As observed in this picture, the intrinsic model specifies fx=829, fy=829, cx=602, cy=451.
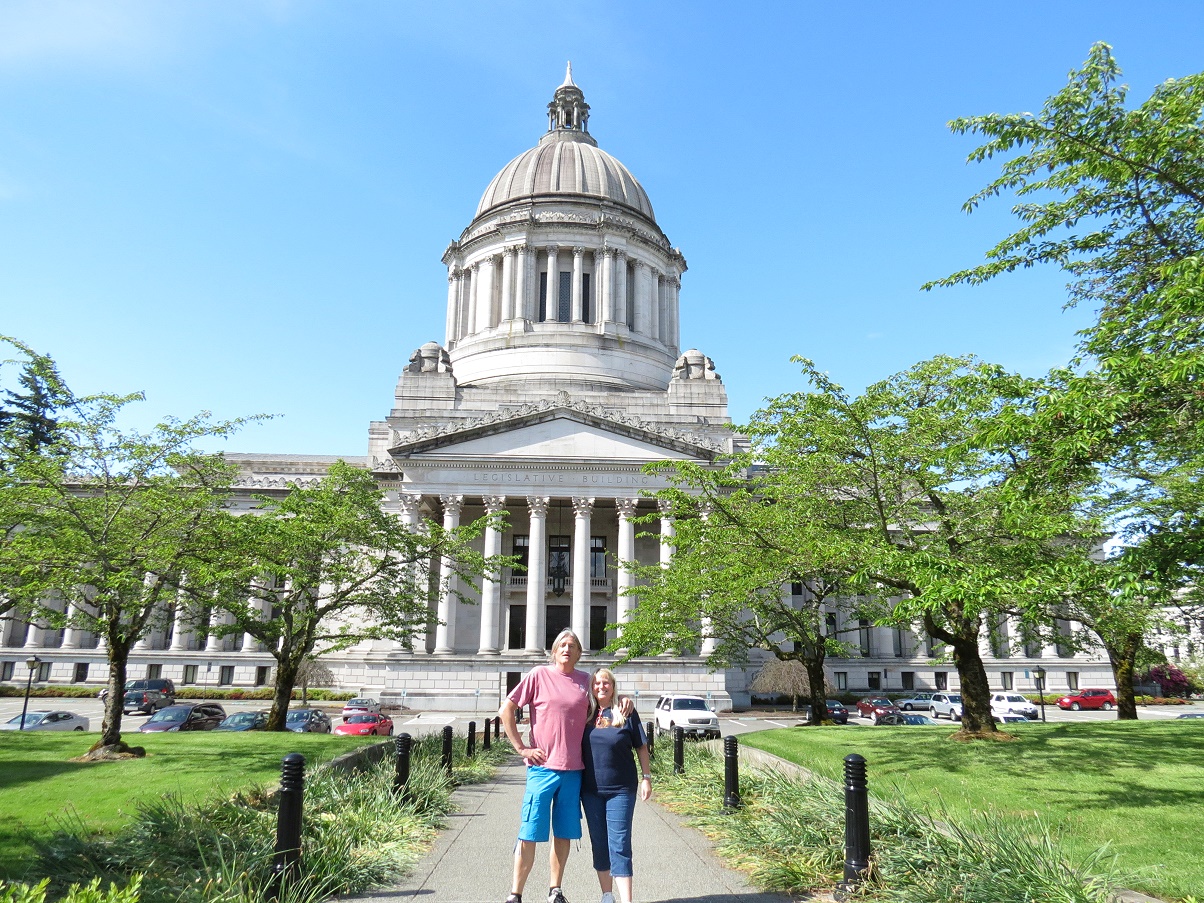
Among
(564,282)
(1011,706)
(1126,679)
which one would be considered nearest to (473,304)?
(564,282)

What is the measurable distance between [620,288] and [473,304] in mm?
12277

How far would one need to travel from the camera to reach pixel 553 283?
212 ft

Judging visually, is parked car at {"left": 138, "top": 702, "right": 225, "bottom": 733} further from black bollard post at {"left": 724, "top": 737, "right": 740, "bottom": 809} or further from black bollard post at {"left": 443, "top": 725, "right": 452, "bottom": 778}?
black bollard post at {"left": 724, "top": 737, "right": 740, "bottom": 809}

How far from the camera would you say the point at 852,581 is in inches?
547

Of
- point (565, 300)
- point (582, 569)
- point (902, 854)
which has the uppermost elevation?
point (565, 300)

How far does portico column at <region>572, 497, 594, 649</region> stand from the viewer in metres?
45.2

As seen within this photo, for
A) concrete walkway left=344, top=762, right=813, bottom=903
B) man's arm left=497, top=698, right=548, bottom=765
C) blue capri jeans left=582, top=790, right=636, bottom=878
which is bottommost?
concrete walkway left=344, top=762, right=813, bottom=903

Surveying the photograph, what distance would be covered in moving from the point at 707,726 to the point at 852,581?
17.9 m

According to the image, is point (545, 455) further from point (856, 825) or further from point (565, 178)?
point (856, 825)

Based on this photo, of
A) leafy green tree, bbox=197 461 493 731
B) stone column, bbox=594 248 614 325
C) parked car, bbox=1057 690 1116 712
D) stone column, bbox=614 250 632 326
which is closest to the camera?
leafy green tree, bbox=197 461 493 731

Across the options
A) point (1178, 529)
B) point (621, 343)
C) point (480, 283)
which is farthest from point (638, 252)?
point (1178, 529)

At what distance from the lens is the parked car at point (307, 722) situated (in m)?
29.1

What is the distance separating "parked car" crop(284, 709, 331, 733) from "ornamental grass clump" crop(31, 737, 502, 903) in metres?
18.5

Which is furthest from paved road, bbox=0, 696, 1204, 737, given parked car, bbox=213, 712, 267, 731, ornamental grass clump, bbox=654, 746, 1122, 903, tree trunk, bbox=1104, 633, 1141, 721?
ornamental grass clump, bbox=654, 746, 1122, 903
